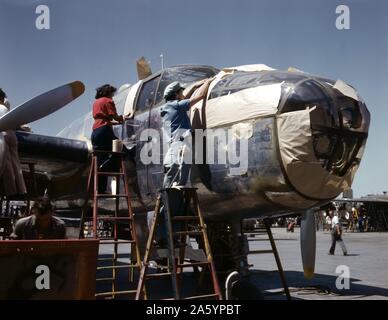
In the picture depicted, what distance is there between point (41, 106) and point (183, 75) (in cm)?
238

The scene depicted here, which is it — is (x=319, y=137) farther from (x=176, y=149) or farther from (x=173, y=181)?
(x=173, y=181)

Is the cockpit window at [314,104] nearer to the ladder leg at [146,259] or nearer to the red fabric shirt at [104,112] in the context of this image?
the ladder leg at [146,259]

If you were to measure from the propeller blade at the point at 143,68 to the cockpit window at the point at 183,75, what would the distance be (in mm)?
993

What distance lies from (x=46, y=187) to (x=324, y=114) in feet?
26.7

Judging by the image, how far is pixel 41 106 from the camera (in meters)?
7.11

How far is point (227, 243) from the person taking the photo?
7805 mm

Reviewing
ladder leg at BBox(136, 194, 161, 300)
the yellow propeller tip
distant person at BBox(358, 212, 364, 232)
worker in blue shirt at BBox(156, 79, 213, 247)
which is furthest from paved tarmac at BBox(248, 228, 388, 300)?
distant person at BBox(358, 212, 364, 232)

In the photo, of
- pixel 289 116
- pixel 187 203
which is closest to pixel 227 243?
pixel 187 203

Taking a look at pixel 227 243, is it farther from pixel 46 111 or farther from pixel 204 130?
pixel 46 111

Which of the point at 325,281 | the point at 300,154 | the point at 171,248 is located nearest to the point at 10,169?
the point at 171,248

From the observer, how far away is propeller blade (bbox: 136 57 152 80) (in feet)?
29.0

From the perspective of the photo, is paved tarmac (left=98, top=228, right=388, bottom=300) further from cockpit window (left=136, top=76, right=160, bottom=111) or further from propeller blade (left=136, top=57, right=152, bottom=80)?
propeller blade (left=136, top=57, right=152, bottom=80)

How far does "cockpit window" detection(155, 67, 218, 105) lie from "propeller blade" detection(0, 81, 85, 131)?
50.9 inches
